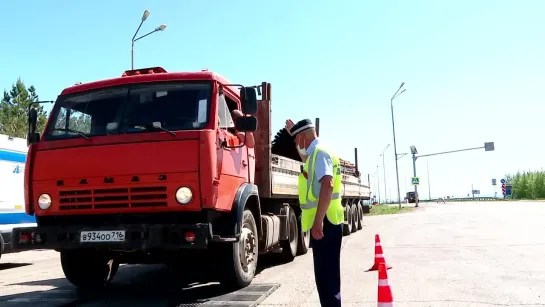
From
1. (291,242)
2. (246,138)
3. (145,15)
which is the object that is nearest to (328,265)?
(246,138)

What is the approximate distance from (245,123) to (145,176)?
4.66 ft

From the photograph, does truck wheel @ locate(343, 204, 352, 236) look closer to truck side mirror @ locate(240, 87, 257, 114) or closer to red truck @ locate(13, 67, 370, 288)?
red truck @ locate(13, 67, 370, 288)

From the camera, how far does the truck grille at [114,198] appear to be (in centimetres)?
558

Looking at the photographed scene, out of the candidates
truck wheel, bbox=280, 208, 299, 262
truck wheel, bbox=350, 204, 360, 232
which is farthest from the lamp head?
truck wheel, bbox=280, 208, 299, 262

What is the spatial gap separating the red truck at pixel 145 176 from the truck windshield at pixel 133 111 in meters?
0.01

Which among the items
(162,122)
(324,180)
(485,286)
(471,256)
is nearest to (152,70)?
(162,122)

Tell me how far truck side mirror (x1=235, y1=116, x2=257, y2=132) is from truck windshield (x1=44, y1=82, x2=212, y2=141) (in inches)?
17.2

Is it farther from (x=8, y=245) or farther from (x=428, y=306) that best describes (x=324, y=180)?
(x=8, y=245)

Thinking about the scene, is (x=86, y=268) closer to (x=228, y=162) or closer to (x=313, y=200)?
(x=228, y=162)

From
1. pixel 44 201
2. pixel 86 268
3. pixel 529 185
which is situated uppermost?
pixel 529 185

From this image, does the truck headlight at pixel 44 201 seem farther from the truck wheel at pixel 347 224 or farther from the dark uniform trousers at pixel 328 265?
the truck wheel at pixel 347 224

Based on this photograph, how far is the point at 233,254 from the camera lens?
6.21 m

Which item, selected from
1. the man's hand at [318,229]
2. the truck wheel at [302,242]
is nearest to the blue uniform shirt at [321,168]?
the man's hand at [318,229]

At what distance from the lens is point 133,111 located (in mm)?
6160
